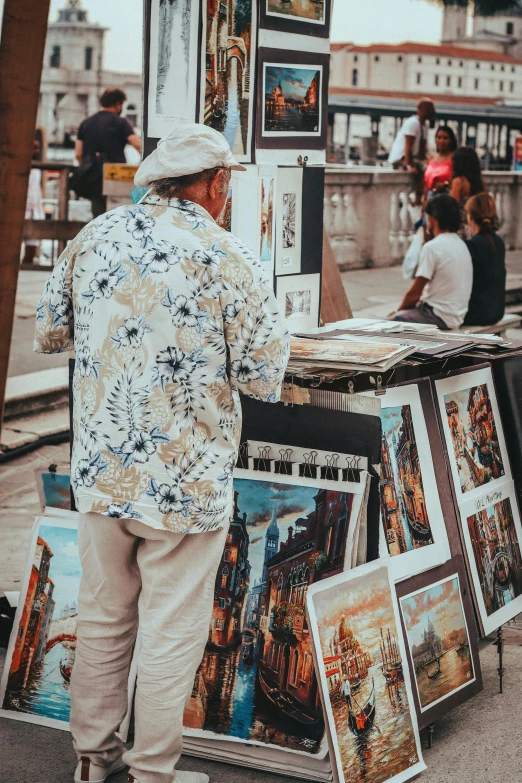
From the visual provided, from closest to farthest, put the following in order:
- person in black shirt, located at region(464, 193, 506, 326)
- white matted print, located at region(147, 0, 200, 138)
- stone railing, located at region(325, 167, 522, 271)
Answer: white matted print, located at region(147, 0, 200, 138) → person in black shirt, located at region(464, 193, 506, 326) → stone railing, located at region(325, 167, 522, 271)

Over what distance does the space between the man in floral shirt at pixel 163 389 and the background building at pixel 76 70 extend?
145 m

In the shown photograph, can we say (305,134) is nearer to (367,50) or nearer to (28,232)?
(28,232)

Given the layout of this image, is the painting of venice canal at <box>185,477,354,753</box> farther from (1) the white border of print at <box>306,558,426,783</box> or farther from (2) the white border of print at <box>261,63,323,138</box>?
(2) the white border of print at <box>261,63,323,138</box>

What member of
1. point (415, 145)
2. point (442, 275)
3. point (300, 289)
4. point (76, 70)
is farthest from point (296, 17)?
point (76, 70)

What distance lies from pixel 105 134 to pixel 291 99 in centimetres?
698

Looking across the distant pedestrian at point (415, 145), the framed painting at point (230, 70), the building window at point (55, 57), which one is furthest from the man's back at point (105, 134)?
the building window at point (55, 57)

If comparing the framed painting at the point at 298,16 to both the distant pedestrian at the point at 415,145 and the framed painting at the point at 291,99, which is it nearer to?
the framed painting at the point at 291,99

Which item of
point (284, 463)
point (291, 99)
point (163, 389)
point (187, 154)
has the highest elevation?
point (291, 99)

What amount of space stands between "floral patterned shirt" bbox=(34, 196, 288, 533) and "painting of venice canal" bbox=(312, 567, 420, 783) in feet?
1.81

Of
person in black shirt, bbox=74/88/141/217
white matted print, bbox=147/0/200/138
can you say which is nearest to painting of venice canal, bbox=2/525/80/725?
white matted print, bbox=147/0/200/138

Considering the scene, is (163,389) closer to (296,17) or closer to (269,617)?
(269,617)

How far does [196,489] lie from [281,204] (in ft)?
5.43

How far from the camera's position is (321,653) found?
9.72 ft

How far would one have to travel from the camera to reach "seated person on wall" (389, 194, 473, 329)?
22.6 feet
